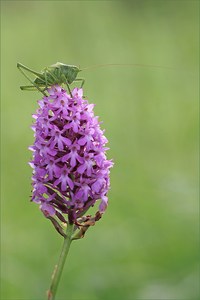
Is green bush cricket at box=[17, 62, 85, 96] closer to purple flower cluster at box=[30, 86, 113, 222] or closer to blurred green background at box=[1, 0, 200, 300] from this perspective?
purple flower cluster at box=[30, 86, 113, 222]

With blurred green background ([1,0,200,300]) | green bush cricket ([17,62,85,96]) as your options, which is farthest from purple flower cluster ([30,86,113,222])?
blurred green background ([1,0,200,300])

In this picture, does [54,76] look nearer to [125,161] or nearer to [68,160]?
[68,160]

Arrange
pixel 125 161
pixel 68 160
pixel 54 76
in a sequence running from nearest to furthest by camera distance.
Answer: pixel 68 160
pixel 54 76
pixel 125 161

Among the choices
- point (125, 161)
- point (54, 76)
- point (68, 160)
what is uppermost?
point (125, 161)

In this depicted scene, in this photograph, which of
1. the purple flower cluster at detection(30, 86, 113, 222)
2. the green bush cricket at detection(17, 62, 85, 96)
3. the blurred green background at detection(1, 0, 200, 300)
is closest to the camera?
the purple flower cluster at detection(30, 86, 113, 222)

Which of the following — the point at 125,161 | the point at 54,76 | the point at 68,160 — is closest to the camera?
the point at 68,160

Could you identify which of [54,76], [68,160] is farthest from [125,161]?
[68,160]
